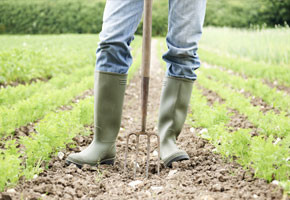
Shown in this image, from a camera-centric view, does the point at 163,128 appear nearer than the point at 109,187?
No

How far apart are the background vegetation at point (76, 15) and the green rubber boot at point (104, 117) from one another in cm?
3196

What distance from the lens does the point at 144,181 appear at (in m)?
1.97

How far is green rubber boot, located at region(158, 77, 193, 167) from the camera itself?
2305 millimetres

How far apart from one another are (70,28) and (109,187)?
35.0 m

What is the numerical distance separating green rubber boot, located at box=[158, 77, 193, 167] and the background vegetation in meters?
31.7

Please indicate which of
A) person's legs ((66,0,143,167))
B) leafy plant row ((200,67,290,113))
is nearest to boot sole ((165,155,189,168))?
person's legs ((66,0,143,167))

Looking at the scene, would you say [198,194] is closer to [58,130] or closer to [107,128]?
[107,128]

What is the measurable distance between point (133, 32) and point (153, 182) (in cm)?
98

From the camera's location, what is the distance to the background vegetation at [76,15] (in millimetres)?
34031

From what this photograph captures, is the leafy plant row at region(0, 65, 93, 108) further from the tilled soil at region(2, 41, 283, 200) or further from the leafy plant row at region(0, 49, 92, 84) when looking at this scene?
the tilled soil at region(2, 41, 283, 200)

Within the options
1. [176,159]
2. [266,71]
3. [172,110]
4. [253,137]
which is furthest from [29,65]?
[253,137]

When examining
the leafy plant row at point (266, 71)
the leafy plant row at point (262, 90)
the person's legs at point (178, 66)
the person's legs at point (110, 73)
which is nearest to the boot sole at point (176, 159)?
the person's legs at point (178, 66)

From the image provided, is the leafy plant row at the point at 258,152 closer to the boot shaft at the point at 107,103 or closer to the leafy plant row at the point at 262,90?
the boot shaft at the point at 107,103

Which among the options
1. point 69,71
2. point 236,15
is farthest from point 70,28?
point 69,71
